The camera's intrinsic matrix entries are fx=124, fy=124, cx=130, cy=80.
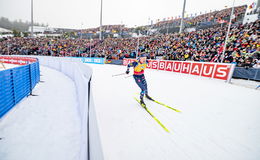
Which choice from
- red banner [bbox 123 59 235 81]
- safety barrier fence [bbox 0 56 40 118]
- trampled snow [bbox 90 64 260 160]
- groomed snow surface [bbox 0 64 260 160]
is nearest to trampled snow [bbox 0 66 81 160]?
groomed snow surface [bbox 0 64 260 160]

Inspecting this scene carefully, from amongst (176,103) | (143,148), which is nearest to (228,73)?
(176,103)

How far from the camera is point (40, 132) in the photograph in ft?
12.3

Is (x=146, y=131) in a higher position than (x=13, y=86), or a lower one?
lower

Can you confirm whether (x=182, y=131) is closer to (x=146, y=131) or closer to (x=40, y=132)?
(x=146, y=131)

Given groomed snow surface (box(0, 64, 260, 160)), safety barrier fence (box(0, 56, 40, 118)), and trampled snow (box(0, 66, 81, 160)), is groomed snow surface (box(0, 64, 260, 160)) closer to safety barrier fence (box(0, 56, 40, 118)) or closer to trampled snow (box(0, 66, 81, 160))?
trampled snow (box(0, 66, 81, 160))

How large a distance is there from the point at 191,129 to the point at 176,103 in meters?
1.68

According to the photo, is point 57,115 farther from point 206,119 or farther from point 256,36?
point 256,36

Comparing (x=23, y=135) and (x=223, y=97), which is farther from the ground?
(x=223, y=97)

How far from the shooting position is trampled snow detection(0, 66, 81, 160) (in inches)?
118

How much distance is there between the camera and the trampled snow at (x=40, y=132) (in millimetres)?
3002

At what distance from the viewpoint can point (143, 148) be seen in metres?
2.42

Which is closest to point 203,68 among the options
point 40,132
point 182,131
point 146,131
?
point 182,131

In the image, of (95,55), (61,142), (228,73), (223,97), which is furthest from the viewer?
(95,55)

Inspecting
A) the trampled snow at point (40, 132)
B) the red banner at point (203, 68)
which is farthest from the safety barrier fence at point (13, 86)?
the red banner at point (203, 68)
